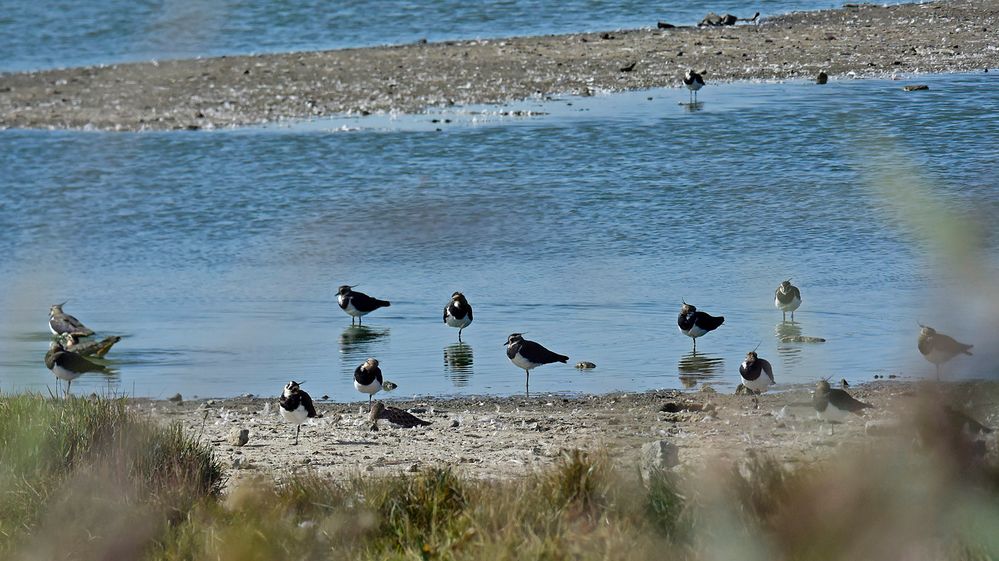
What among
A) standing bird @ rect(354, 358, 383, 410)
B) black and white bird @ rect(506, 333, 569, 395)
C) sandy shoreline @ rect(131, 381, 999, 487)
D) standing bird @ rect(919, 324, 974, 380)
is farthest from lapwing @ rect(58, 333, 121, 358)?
standing bird @ rect(919, 324, 974, 380)

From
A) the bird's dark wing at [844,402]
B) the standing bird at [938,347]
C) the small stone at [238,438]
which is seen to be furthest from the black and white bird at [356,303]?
the standing bird at [938,347]

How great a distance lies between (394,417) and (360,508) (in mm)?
3996

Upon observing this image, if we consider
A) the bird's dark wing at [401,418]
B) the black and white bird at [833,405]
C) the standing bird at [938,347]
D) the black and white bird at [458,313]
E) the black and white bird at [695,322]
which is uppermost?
the black and white bird at [458,313]

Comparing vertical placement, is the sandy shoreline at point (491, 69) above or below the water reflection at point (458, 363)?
above

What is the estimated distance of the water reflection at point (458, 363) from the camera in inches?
455

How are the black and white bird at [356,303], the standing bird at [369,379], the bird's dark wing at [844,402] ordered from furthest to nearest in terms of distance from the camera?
the black and white bird at [356,303]
the standing bird at [369,379]
the bird's dark wing at [844,402]

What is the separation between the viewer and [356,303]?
13539mm

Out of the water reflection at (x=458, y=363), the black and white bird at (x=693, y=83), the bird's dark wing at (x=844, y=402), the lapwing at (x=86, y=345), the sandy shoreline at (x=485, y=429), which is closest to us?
the sandy shoreline at (x=485, y=429)

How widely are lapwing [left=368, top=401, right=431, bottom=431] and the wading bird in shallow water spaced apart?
2.79m

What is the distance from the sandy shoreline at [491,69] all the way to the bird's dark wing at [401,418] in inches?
577

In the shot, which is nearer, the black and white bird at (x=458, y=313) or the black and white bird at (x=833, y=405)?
the black and white bird at (x=833, y=405)

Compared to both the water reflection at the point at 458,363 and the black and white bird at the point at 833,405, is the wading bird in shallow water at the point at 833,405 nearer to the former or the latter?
the black and white bird at the point at 833,405

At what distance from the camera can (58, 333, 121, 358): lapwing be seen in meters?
11.9

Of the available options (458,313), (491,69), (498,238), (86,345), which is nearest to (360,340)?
(458,313)
